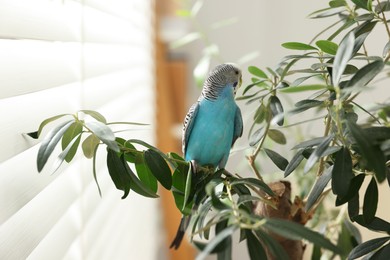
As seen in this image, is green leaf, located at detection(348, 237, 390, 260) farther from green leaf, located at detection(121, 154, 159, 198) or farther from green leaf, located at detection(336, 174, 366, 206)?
green leaf, located at detection(121, 154, 159, 198)

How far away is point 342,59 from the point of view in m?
0.54

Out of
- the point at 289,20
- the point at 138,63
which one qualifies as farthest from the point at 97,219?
the point at 289,20

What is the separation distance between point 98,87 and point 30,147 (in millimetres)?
418

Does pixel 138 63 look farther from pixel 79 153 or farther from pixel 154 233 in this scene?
pixel 79 153

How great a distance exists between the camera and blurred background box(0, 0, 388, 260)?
583 mm

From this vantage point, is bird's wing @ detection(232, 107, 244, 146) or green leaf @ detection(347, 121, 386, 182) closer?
green leaf @ detection(347, 121, 386, 182)

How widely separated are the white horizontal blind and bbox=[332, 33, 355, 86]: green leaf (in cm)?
30

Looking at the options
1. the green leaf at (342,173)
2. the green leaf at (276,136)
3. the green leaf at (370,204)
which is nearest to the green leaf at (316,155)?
the green leaf at (342,173)

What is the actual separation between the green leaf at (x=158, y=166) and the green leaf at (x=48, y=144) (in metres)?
0.09

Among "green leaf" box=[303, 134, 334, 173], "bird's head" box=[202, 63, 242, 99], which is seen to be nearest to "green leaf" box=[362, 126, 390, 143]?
"green leaf" box=[303, 134, 334, 173]

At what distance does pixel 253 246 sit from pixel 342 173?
122 mm

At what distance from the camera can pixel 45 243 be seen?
0.70 metres

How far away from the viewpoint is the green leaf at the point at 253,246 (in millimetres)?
474

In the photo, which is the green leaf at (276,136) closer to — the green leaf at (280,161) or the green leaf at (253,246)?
the green leaf at (280,161)
